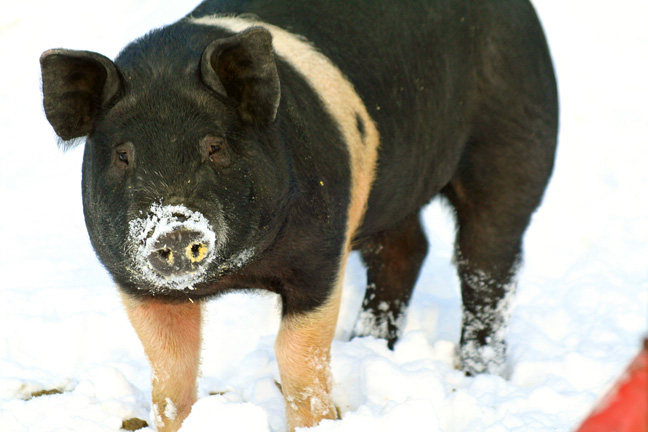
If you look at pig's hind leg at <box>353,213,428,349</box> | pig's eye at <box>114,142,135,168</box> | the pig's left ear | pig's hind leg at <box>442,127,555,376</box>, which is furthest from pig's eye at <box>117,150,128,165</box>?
pig's hind leg at <box>353,213,428,349</box>

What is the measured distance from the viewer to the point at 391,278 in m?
4.96

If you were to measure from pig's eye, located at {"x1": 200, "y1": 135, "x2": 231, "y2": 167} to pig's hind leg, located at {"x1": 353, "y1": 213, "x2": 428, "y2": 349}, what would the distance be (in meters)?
2.16

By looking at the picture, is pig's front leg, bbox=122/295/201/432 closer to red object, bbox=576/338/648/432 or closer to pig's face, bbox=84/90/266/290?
pig's face, bbox=84/90/266/290

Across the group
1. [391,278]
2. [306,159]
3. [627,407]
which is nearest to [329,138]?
[306,159]

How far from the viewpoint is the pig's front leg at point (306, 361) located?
3480 millimetres

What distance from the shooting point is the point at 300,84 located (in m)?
3.46

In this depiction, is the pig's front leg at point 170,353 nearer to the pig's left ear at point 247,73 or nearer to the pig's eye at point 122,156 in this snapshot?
the pig's eye at point 122,156

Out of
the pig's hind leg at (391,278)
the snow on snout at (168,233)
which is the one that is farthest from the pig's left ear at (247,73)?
the pig's hind leg at (391,278)

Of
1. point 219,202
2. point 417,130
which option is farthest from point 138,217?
point 417,130

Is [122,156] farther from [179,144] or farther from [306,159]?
[306,159]

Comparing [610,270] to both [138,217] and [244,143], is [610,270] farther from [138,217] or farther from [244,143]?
[138,217]

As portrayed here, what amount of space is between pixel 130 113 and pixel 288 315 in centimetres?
116

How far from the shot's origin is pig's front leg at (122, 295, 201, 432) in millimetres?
3537

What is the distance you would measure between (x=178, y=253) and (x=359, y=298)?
9.90 ft
